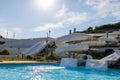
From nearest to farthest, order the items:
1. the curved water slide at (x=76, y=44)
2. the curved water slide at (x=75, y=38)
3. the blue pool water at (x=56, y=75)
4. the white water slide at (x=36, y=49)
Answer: the blue pool water at (x=56, y=75) → the curved water slide at (x=76, y=44) → the curved water slide at (x=75, y=38) → the white water slide at (x=36, y=49)

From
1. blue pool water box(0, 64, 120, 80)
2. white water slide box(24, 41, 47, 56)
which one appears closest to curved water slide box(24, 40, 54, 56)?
white water slide box(24, 41, 47, 56)

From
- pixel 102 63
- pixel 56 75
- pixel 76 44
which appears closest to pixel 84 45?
pixel 76 44

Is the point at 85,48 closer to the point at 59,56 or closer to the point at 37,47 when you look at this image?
the point at 59,56

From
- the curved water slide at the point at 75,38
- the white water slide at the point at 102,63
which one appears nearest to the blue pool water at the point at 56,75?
the white water slide at the point at 102,63

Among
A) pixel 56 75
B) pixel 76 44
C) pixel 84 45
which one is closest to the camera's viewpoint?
pixel 56 75

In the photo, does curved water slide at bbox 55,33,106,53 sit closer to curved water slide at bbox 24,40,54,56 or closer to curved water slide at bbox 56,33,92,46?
curved water slide at bbox 56,33,92,46

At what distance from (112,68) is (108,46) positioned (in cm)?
890

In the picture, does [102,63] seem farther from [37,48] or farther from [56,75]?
[37,48]

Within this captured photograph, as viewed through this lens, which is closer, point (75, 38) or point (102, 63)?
point (102, 63)

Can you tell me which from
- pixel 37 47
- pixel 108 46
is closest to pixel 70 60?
pixel 108 46

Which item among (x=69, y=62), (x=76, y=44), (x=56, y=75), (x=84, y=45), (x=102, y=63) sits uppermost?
(x=76, y=44)

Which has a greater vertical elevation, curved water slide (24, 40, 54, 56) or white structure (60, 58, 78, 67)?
curved water slide (24, 40, 54, 56)

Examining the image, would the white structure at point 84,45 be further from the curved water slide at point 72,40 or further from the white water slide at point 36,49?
the white water slide at point 36,49

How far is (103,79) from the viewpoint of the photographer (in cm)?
1734
